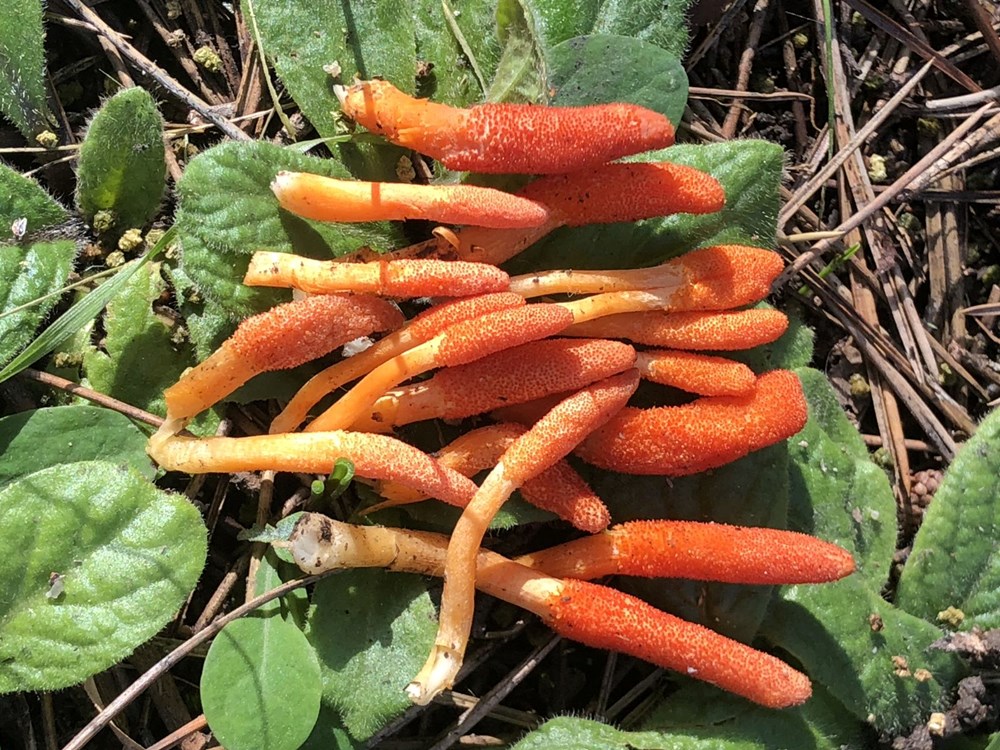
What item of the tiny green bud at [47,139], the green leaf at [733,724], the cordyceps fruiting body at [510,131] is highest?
the cordyceps fruiting body at [510,131]

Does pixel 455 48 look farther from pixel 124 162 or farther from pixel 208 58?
pixel 124 162

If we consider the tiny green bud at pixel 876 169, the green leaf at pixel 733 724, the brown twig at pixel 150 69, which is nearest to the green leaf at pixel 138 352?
the brown twig at pixel 150 69

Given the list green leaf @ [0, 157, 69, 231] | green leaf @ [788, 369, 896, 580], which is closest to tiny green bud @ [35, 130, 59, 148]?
green leaf @ [0, 157, 69, 231]

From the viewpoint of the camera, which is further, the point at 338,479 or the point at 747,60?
the point at 747,60

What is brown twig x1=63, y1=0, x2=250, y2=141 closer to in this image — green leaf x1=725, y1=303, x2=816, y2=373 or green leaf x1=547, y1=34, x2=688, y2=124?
green leaf x1=547, y1=34, x2=688, y2=124

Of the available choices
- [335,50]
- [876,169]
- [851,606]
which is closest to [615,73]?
[335,50]

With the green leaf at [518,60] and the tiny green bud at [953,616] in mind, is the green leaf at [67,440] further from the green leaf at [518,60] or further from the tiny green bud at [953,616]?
the tiny green bud at [953,616]

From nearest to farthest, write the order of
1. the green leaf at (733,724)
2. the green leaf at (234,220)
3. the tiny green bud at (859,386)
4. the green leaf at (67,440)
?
1. the green leaf at (234,220)
2. the green leaf at (67,440)
3. the green leaf at (733,724)
4. the tiny green bud at (859,386)
